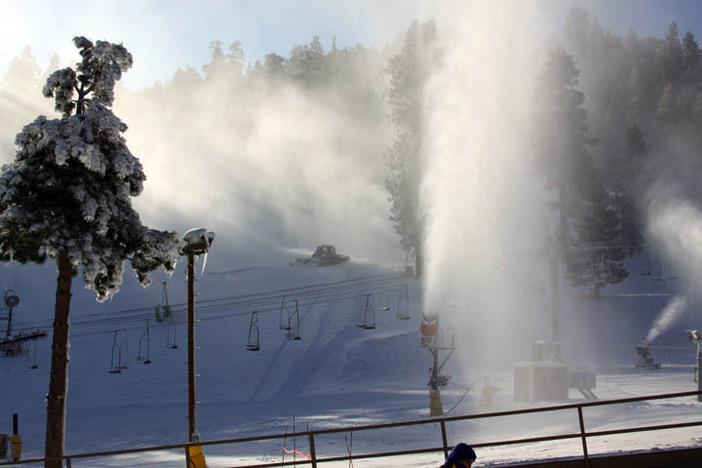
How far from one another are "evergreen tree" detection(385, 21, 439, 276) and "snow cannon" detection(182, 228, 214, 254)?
3152cm

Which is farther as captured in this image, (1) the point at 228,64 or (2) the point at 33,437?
(1) the point at 228,64

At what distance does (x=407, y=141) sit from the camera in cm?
4666

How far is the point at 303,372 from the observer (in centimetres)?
3412

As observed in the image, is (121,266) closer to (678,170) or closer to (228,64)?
(678,170)

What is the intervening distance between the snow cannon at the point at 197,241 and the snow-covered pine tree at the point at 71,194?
113cm

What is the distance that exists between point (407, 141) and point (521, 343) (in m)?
16.0

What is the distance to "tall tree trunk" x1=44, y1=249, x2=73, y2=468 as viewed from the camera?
1374 centimetres

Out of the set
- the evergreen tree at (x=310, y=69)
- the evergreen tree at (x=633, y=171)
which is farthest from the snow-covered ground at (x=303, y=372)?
the evergreen tree at (x=310, y=69)

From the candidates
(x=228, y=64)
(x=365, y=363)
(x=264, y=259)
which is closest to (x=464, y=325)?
(x=365, y=363)

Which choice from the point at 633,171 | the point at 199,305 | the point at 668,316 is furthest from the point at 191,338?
the point at 633,171

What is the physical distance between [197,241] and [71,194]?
2.83 meters

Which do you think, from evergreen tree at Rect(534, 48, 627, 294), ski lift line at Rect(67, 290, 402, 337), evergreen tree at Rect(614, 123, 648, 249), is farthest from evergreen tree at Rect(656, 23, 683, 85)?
ski lift line at Rect(67, 290, 402, 337)

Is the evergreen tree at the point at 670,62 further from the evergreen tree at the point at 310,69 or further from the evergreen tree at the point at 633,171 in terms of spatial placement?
the evergreen tree at the point at 310,69

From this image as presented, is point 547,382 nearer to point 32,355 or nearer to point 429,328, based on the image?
point 429,328
